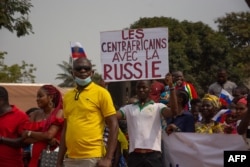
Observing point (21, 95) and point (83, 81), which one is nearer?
point (83, 81)

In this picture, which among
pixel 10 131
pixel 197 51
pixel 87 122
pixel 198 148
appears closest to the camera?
pixel 87 122

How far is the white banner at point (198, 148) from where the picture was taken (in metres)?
8.48

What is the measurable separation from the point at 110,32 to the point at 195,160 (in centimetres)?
260

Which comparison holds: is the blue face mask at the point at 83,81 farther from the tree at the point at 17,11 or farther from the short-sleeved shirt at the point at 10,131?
the tree at the point at 17,11

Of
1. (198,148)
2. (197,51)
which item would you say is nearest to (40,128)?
(198,148)

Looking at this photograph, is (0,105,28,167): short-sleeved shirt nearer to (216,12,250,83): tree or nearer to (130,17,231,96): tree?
(130,17,231,96): tree

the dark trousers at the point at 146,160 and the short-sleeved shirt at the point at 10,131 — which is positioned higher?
the short-sleeved shirt at the point at 10,131

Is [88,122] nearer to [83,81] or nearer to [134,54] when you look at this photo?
[83,81]

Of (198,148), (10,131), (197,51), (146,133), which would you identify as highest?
(197,51)

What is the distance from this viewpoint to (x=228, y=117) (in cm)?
905

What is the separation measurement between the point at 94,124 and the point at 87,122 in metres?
0.07

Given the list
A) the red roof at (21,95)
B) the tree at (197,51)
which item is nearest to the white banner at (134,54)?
the red roof at (21,95)

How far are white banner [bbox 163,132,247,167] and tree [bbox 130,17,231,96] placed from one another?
1264 inches

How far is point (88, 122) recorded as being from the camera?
6797 millimetres
